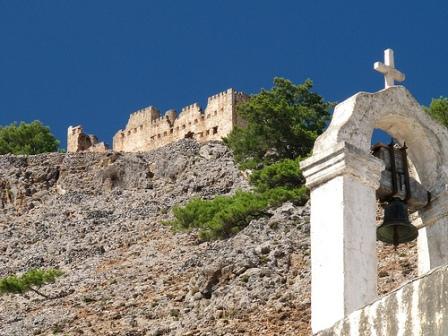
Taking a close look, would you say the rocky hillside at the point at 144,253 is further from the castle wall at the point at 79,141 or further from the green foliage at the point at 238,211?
the castle wall at the point at 79,141

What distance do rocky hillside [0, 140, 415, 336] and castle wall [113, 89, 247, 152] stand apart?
223 cm

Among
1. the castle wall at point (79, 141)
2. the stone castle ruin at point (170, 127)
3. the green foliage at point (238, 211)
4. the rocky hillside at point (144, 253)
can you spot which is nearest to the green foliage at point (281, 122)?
the rocky hillside at point (144, 253)

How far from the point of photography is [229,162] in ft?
173

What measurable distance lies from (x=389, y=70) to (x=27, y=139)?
200ft

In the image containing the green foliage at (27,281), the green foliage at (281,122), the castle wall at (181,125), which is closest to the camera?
the green foliage at (27,281)

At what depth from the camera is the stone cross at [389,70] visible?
11.0 meters

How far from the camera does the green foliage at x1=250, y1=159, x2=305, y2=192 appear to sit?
42.7m

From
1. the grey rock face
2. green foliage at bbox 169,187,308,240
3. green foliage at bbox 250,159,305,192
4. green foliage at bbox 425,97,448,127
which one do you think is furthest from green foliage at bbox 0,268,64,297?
green foliage at bbox 425,97,448,127

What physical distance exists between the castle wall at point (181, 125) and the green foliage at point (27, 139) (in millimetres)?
5539

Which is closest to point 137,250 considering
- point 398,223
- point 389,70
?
point 389,70

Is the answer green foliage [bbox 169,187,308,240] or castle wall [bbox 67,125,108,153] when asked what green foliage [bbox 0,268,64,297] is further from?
castle wall [bbox 67,125,108,153]

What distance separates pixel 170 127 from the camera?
63750 mm

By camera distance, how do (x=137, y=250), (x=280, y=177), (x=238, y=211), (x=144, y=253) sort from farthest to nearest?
1. (x=137, y=250)
2. (x=144, y=253)
3. (x=280, y=177)
4. (x=238, y=211)

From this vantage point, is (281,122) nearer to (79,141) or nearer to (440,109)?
(440,109)
